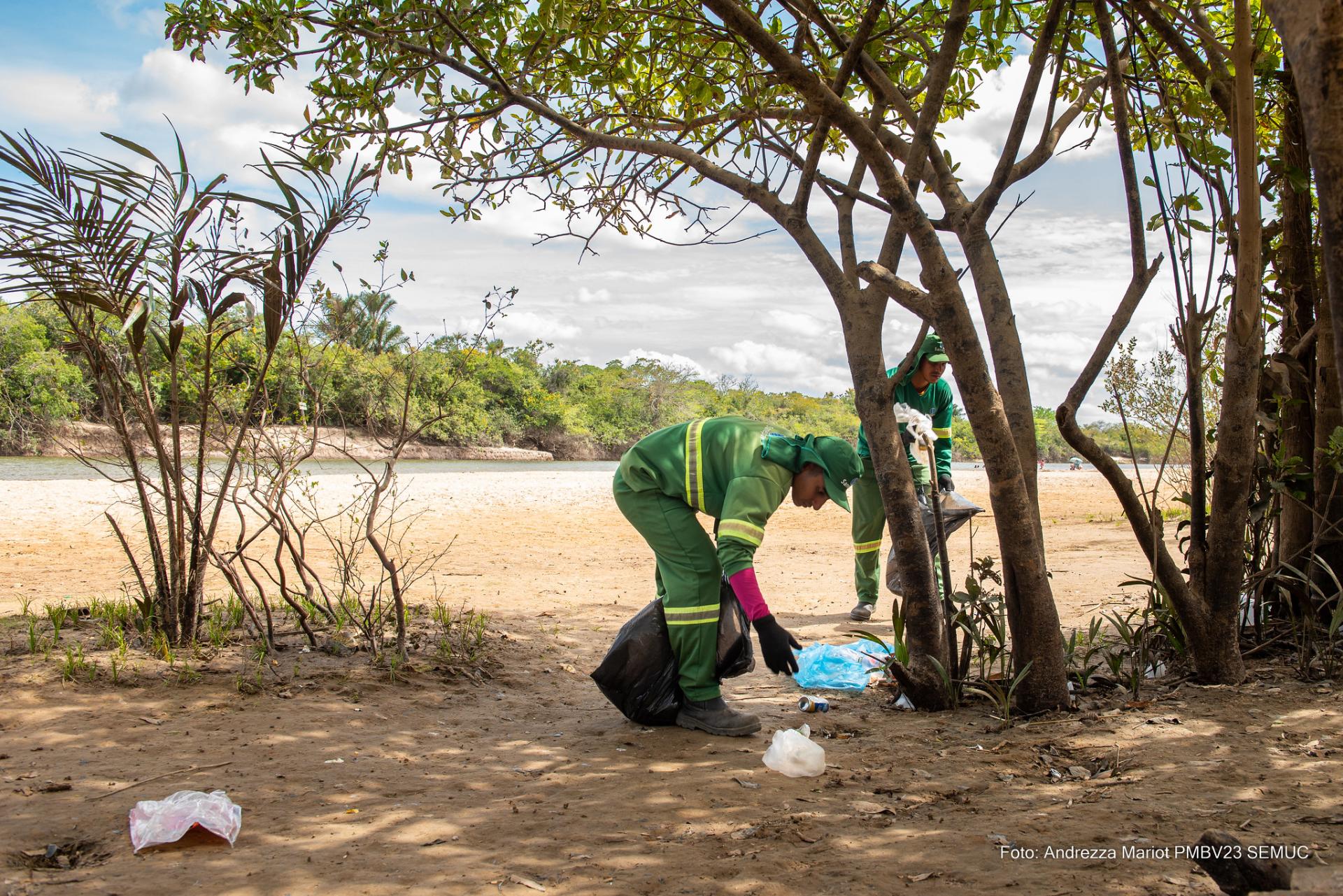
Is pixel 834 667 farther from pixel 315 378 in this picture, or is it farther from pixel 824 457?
pixel 315 378

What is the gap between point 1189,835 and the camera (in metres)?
2.36

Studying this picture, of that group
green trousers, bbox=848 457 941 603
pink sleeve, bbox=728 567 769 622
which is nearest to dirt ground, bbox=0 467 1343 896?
pink sleeve, bbox=728 567 769 622

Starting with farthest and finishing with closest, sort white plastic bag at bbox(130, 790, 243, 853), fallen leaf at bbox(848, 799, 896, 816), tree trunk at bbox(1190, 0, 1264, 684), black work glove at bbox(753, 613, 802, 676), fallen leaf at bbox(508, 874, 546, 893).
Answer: black work glove at bbox(753, 613, 802, 676)
tree trunk at bbox(1190, 0, 1264, 684)
fallen leaf at bbox(848, 799, 896, 816)
white plastic bag at bbox(130, 790, 243, 853)
fallen leaf at bbox(508, 874, 546, 893)

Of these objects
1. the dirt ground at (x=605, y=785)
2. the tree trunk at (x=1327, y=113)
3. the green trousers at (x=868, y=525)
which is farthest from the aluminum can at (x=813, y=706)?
the tree trunk at (x=1327, y=113)

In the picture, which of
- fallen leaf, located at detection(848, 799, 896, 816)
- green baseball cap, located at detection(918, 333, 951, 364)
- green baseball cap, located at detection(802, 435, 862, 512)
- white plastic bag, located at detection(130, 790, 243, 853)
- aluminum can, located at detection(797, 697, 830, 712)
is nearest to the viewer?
white plastic bag, located at detection(130, 790, 243, 853)

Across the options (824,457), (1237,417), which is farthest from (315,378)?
(1237,417)

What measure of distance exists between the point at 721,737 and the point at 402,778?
4.13 feet

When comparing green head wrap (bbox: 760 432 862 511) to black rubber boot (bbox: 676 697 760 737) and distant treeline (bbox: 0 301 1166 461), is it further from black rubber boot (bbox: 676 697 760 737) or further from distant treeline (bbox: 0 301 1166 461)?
black rubber boot (bbox: 676 697 760 737)

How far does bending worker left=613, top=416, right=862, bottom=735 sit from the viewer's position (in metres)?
3.51

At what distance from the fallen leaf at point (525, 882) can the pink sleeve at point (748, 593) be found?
1345 millimetres

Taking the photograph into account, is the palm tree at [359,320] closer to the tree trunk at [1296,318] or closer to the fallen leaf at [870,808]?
the fallen leaf at [870,808]

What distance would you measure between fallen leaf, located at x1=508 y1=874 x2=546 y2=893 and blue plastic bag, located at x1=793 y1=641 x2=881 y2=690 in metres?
2.26

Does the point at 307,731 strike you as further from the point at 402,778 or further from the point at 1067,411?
the point at 1067,411

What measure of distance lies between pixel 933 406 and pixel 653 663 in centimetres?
298
